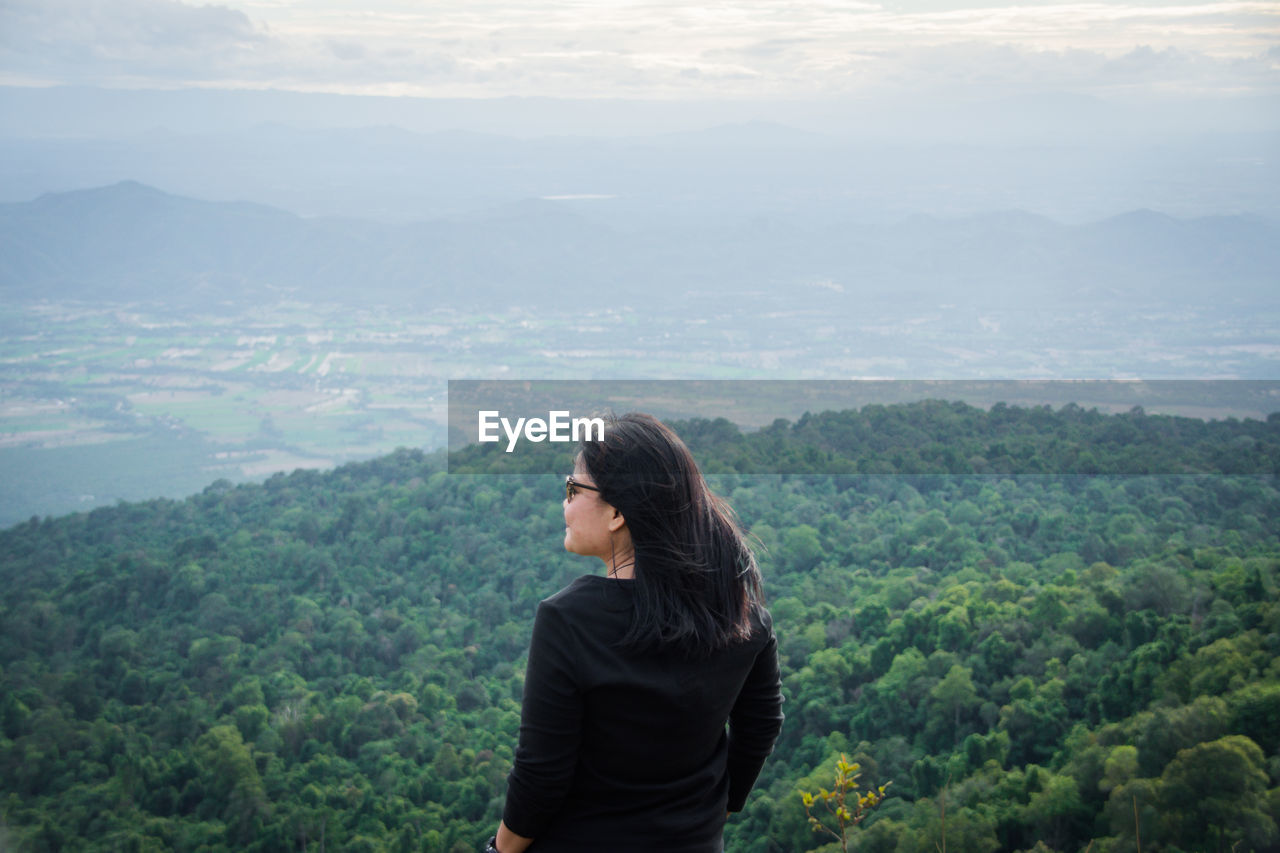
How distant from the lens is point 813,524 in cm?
1177

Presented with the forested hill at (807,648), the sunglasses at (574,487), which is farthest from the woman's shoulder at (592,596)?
the forested hill at (807,648)

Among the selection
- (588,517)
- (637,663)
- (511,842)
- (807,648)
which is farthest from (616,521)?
(807,648)

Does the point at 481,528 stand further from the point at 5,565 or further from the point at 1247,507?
the point at 1247,507

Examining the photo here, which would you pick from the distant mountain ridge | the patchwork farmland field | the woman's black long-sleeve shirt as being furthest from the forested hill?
the distant mountain ridge

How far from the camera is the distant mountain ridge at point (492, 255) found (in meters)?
52.9

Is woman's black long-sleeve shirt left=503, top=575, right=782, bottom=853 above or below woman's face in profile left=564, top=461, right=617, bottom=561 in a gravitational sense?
below

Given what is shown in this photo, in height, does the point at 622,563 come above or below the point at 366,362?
below

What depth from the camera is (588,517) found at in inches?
50.2

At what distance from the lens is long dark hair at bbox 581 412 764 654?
120cm

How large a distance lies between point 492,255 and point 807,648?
51.4m

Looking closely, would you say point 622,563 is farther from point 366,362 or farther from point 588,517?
point 366,362

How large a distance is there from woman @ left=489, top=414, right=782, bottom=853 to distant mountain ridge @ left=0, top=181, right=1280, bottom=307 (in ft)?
162

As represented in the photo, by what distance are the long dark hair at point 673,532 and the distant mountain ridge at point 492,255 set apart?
49.3 meters

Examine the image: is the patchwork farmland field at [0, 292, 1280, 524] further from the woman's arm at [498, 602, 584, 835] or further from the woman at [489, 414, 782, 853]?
the woman's arm at [498, 602, 584, 835]
